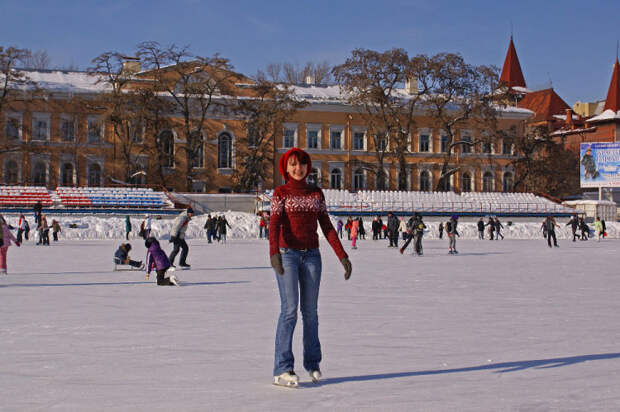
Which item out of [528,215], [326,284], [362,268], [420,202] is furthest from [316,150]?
[326,284]

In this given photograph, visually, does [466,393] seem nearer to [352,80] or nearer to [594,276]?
[594,276]

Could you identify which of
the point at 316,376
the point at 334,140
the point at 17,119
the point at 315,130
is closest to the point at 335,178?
the point at 334,140

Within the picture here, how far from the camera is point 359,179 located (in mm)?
66750

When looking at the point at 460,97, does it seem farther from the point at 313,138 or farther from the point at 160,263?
the point at 160,263

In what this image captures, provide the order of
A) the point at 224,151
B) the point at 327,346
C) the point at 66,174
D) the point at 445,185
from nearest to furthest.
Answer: the point at 327,346 < the point at 66,174 < the point at 224,151 < the point at 445,185

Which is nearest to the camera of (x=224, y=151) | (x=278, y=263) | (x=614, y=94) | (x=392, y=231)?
(x=278, y=263)

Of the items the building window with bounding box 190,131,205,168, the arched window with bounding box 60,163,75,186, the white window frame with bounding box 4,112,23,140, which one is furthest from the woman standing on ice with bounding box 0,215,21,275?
the arched window with bounding box 60,163,75,186

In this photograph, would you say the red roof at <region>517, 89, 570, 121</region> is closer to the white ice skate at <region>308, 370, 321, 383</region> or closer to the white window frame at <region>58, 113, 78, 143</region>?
the white window frame at <region>58, 113, 78, 143</region>

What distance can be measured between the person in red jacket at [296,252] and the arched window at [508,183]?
66424mm

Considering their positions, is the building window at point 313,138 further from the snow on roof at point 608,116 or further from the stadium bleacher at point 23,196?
the snow on roof at point 608,116

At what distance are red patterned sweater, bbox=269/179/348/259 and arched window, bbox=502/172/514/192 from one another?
66430 mm

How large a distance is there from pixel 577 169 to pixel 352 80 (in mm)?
27213

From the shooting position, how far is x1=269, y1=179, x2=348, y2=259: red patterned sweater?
5.76m

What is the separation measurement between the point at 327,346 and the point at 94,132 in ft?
180
